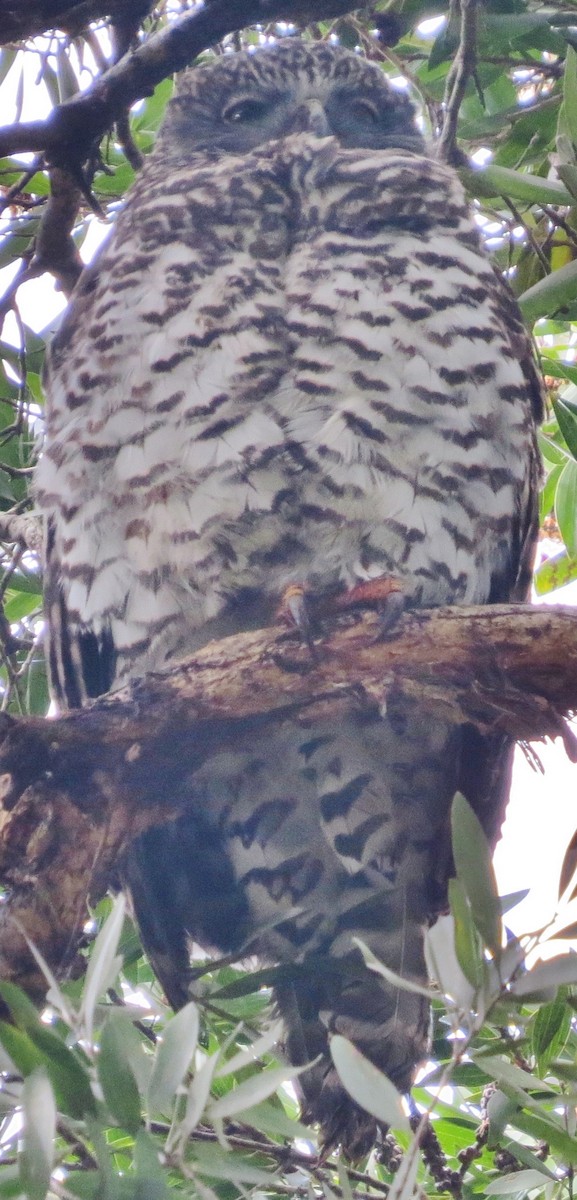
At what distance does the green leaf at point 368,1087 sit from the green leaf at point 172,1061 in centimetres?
18

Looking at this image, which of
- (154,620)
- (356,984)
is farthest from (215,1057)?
(154,620)

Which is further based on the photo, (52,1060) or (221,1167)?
(221,1167)

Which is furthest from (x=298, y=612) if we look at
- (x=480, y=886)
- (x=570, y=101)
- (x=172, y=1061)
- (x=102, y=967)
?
(x=570, y=101)

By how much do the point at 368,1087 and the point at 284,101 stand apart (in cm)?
274

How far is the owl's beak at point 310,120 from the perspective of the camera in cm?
334

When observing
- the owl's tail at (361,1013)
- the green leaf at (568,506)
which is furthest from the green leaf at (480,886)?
the green leaf at (568,506)

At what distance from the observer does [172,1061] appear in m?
1.52

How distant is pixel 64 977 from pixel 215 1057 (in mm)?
643

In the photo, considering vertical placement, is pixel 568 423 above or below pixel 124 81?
below

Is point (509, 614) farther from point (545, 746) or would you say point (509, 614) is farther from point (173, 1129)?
point (173, 1129)

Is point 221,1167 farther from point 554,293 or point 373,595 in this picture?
point 554,293

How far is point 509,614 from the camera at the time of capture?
2.03m

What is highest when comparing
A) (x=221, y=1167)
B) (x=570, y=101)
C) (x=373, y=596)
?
(x=570, y=101)

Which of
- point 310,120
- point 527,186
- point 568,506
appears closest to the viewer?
point 527,186
